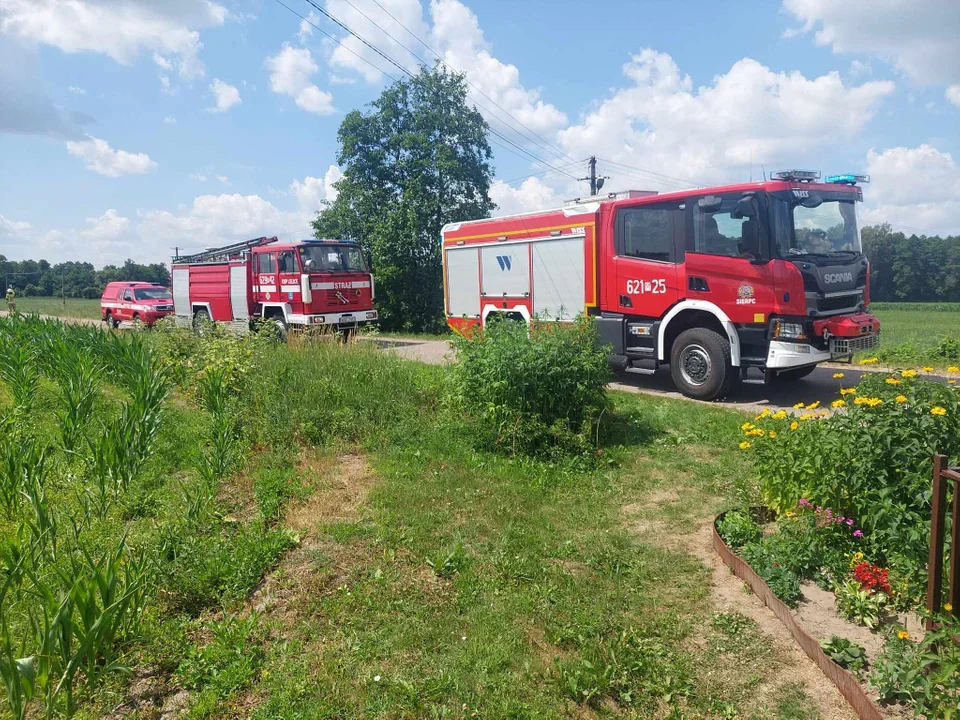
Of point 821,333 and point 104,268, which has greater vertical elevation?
point 104,268

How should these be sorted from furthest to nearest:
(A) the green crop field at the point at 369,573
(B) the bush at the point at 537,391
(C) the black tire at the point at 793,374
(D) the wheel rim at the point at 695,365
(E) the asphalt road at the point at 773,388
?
1. (C) the black tire at the point at 793,374
2. (D) the wheel rim at the point at 695,365
3. (E) the asphalt road at the point at 773,388
4. (B) the bush at the point at 537,391
5. (A) the green crop field at the point at 369,573

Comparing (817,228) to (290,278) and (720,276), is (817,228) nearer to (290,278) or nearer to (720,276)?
(720,276)

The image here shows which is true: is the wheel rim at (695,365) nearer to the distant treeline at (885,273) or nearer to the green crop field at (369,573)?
the green crop field at (369,573)

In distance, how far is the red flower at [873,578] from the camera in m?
3.61

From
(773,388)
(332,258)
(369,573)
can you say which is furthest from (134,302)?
(369,573)

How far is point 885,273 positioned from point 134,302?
6115 centimetres

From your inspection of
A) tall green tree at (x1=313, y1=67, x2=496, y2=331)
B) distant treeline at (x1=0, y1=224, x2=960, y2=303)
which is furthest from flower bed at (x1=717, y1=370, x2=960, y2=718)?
distant treeline at (x1=0, y1=224, x2=960, y2=303)

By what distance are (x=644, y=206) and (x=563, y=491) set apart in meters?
5.94

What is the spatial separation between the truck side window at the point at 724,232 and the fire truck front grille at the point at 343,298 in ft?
33.5

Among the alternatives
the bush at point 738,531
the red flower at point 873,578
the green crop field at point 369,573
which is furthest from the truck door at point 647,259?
the red flower at point 873,578

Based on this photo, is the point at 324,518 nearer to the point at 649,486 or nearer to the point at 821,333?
the point at 649,486

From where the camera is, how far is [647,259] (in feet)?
34.0

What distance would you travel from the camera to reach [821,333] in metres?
8.95

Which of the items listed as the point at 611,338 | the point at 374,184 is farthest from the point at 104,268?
the point at 611,338
